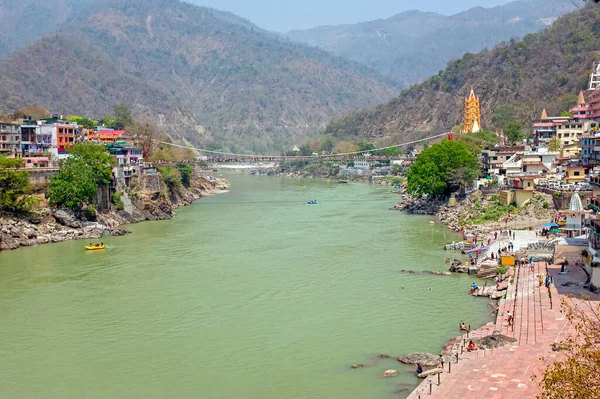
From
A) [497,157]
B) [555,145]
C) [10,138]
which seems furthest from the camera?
[497,157]

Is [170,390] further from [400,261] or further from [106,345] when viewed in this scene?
[400,261]

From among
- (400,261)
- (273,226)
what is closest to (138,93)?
(273,226)

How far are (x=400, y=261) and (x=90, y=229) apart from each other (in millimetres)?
11970

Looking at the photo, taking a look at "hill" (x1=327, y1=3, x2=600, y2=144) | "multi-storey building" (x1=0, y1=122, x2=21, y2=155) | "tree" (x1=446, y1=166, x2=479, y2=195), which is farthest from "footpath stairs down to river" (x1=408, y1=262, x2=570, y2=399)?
"hill" (x1=327, y1=3, x2=600, y2=144)

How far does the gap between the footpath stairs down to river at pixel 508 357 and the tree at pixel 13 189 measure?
17107 mm

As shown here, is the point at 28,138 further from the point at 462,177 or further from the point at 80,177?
the point at 462,177

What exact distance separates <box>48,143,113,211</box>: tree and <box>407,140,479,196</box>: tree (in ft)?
44.1

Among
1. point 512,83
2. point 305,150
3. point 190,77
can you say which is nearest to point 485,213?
point 512,83

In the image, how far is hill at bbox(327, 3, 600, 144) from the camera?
5416cm

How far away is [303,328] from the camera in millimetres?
14062

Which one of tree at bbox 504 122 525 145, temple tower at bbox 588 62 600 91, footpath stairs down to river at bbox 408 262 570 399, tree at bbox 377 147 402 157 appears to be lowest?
footpath stairs down to river at bbox 408 262 570 399

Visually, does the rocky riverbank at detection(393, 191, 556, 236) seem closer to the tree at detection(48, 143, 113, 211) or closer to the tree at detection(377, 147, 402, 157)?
the tree at detection(48, 143, 113, 211)

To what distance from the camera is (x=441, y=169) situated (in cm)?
3148

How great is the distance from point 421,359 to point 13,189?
17.7m
